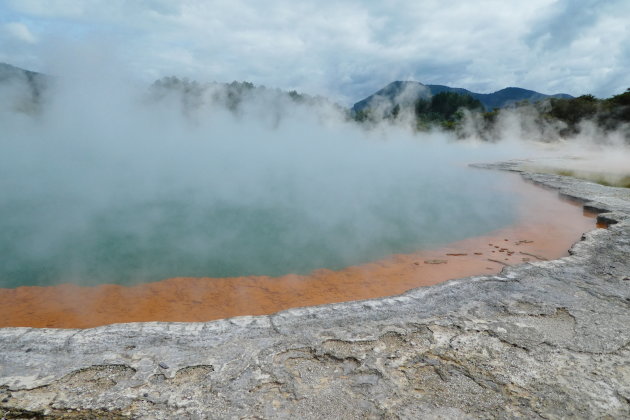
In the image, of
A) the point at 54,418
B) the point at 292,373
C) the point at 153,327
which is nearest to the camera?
the point at 54,418

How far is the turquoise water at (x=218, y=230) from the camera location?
344 centimetres

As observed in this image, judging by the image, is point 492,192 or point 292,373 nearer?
point 292,373

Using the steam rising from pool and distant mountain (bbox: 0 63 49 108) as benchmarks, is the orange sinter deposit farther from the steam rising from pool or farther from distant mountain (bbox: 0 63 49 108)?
distant mountain (bbox: 0 63 49 108)

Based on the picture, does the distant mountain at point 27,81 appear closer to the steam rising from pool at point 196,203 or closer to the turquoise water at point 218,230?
the steam rising from pool at point 196,203

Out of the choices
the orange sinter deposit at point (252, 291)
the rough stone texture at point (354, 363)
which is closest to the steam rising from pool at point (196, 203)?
the orange sinter deposit at point (252, 291)

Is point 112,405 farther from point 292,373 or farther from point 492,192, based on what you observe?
point 492,192

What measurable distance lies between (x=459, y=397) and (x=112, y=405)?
1321 millimetres

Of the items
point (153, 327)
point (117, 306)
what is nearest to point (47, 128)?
point (117, 306)

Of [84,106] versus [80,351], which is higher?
[84,106]

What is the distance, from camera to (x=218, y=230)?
14.1ft

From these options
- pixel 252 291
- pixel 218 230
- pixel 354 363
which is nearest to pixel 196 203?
pixel 218 230

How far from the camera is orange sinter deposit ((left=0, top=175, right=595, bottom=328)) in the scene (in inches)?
104

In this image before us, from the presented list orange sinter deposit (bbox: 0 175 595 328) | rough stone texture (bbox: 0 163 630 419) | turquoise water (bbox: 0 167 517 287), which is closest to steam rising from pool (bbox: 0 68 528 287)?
turquoise water (bbox: 0 167 517 287)

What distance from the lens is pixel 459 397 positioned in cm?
146
